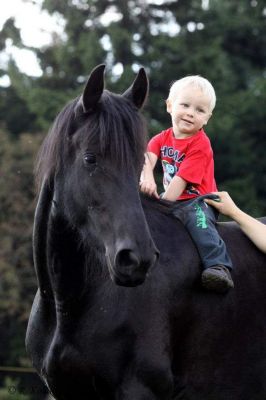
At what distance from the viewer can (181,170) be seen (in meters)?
5.19

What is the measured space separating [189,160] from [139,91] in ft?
2.30

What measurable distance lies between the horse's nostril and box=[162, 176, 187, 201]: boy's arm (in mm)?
1280

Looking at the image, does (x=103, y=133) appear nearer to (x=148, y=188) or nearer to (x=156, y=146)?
(x=148, y=188)

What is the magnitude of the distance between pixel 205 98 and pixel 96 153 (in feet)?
4.07

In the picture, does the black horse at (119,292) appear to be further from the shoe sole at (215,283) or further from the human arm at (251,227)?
the human arm at (251,227)

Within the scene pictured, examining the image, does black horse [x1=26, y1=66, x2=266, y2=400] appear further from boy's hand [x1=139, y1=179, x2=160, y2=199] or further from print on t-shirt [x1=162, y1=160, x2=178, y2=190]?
print on t-shirt [x1=162, y1=160, x2=178, y2=190]

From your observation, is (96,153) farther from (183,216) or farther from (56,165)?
(183,216)

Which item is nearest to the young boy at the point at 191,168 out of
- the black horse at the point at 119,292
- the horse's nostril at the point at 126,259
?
the black horse at the point at 119,292

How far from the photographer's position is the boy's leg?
482cm

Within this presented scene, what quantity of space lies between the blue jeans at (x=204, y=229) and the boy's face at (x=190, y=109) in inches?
20.1

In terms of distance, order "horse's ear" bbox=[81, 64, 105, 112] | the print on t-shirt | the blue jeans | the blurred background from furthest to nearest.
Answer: the blurred background
the print on t-shirt
the blue jeans
"horse's ear" bbox=[81, 64, 105, 112]

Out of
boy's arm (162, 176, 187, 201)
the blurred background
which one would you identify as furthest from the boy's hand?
the blurred background

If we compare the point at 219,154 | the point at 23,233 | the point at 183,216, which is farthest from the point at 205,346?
the point at 219,154

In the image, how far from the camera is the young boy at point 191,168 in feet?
16.3
